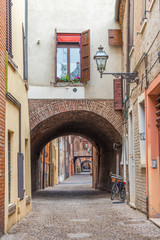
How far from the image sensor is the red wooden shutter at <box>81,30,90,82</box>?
15.0 m

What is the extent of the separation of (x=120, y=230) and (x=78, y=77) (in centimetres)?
821

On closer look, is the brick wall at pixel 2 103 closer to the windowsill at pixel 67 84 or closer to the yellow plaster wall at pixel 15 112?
the yellow plaster wall at pixel 15 112

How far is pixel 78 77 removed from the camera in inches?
596

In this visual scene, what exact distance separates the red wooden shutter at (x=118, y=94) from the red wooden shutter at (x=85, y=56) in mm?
1069

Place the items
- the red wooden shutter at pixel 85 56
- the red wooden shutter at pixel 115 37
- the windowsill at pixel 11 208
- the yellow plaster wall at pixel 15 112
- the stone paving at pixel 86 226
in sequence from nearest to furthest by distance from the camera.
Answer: the stone paving at pixel 86 226 → the windowsill at pixel 11 208 → the yellow plaster wall at pixel 15 112 → the red wooden shutter at pixel 85 56 → the red wooden shutter at pixel 115 37

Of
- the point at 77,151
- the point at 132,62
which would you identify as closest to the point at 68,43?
the point at 132,62

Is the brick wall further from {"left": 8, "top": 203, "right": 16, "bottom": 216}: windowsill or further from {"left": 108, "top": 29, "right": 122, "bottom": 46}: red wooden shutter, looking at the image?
{"left": 108, "top": 29, "right": 122, "bottom": 46}: red wooden shutter

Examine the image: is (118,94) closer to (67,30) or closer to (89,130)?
(67,30)

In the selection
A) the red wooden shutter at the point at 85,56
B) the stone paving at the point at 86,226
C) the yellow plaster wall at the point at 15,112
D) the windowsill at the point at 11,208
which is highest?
the red wooden shutter at the point at 85,56

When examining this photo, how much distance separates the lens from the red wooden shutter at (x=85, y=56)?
49.1 feet

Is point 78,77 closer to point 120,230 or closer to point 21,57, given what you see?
point 21,57

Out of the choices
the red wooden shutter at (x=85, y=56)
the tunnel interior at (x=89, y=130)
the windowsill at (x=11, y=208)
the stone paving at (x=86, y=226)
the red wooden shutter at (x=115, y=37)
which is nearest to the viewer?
the stone paving at (x=86, y=226)

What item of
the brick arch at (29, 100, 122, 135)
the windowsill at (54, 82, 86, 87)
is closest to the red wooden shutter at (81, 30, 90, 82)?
the windowsill at (54, 82, 86, 87)

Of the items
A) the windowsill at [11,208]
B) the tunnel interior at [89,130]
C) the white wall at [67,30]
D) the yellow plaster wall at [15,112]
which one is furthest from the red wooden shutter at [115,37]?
the windowsill at [11,208]
